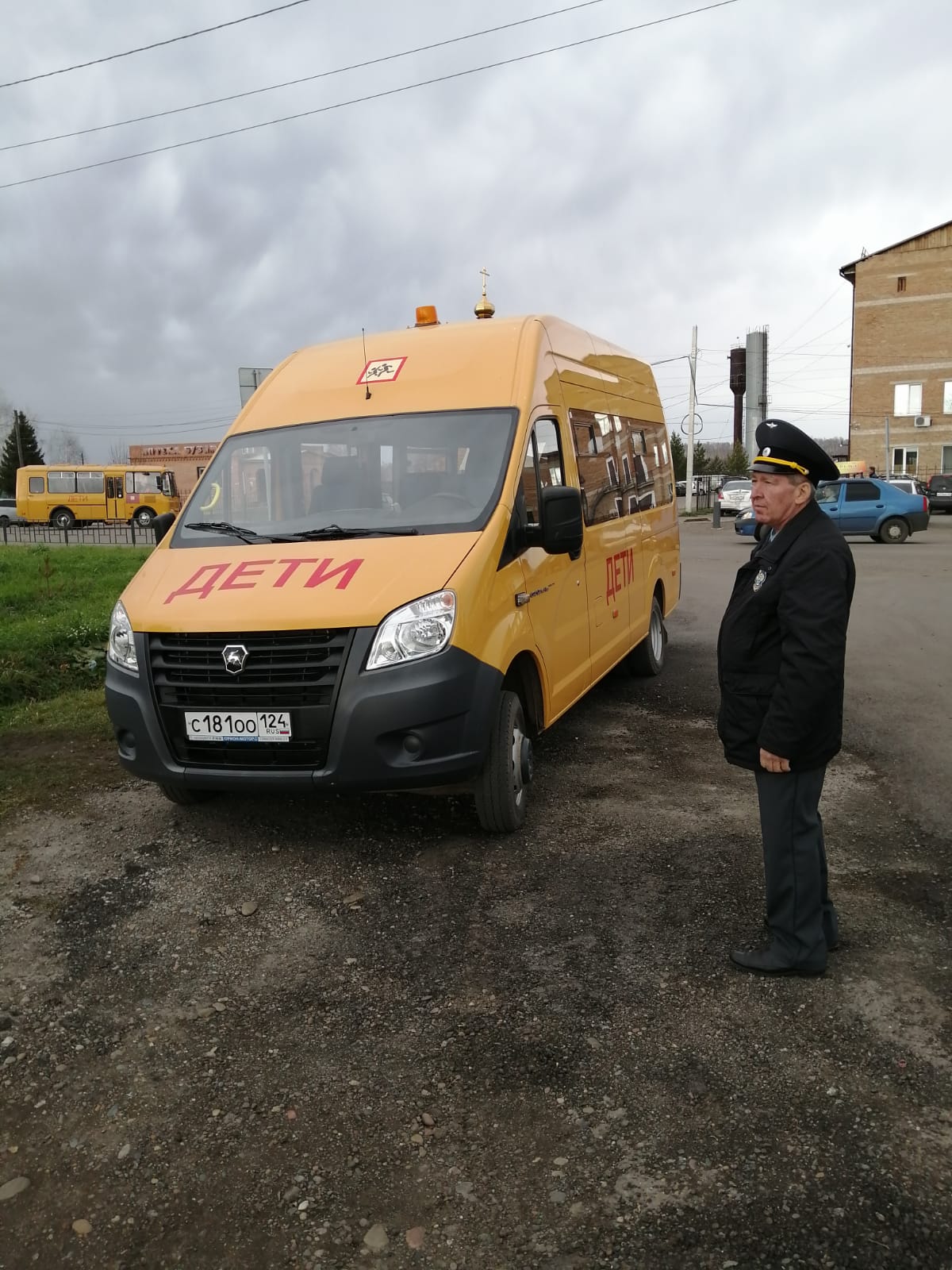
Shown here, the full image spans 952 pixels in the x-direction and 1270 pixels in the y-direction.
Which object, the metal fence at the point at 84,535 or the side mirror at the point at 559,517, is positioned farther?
the metal fence at the point at 84,535

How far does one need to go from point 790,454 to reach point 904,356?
194 feet

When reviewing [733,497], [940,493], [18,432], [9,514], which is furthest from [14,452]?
[940,493]

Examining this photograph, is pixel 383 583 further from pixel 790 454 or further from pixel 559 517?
→ pixel 790 454

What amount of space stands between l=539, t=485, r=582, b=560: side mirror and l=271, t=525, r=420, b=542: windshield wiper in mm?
617

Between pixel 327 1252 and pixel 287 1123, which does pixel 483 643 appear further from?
pixel 327 1252

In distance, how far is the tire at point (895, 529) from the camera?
25.6m

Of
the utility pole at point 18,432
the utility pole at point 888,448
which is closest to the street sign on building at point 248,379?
the utility pole at point 888,448

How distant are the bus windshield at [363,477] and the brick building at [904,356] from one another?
55.3 m

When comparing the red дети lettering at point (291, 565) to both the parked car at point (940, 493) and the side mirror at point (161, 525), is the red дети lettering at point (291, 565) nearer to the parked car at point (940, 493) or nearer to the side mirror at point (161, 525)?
the side mirror at point (161, 525)

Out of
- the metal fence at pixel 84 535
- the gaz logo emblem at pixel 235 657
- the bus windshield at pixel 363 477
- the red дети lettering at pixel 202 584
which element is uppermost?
the bus windshield at pixel 363 477

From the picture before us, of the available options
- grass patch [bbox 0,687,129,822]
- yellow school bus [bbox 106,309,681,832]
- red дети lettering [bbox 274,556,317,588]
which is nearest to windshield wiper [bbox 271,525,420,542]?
yellow school bus [bbox 106,309,681,832]

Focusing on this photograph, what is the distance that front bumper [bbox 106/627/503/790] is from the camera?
4172 mm

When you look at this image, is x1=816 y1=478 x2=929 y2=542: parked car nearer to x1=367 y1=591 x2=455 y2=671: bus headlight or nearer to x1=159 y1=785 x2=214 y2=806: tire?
x1=159 y1=785 x2=214 y2=806: tire

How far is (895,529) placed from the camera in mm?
25656
